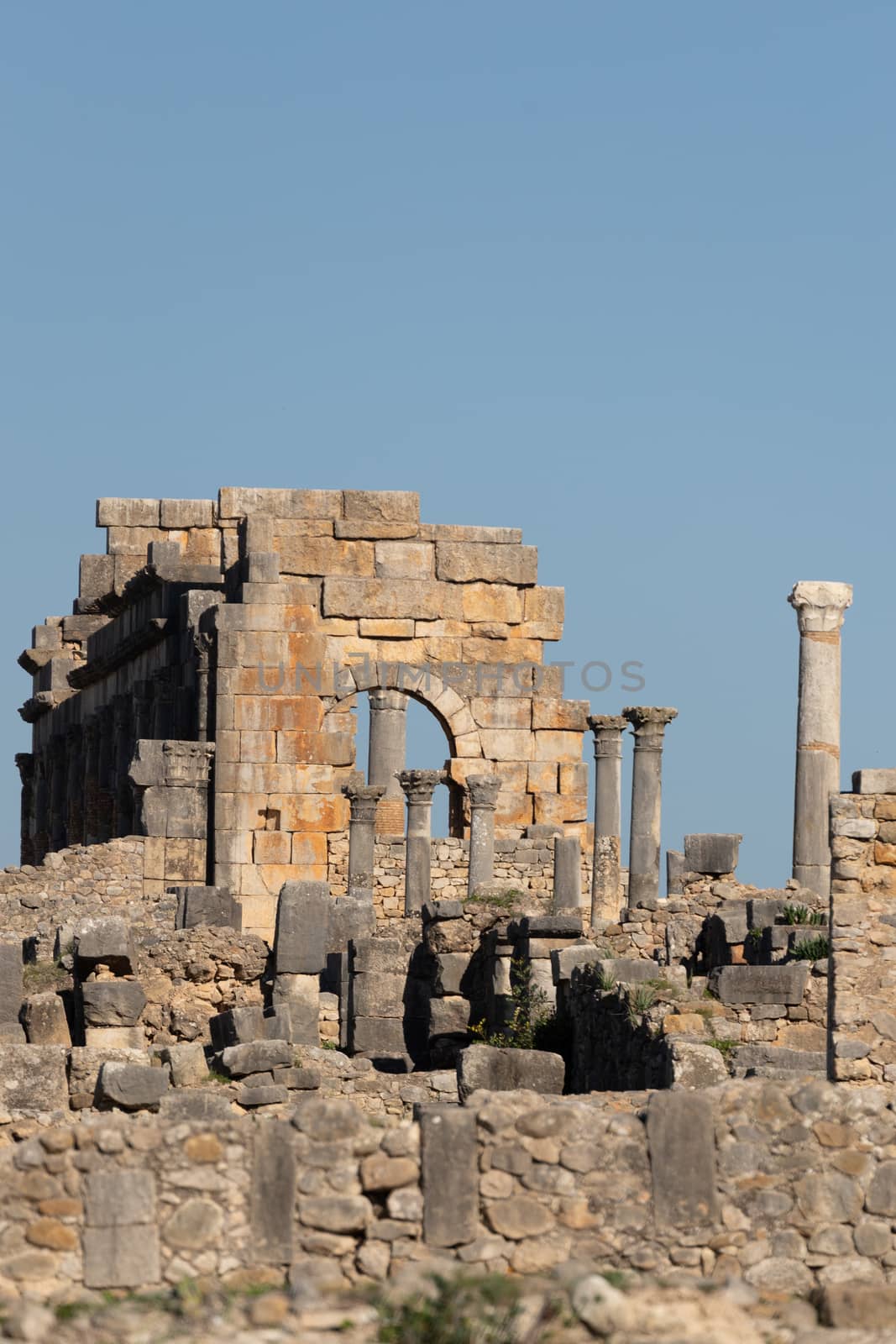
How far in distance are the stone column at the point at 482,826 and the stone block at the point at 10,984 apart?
36.8ft

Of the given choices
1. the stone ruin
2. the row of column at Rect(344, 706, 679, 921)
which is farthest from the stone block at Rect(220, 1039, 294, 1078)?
the row of column at Rect(344, 706, 679, 921)

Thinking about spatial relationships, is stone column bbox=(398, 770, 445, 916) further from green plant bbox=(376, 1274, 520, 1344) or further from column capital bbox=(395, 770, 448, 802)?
green plant bbox=(376, 1274, 520, 1344)

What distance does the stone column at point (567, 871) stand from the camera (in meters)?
26.3

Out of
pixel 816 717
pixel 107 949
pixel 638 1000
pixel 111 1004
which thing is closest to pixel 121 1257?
pixel 638 1000

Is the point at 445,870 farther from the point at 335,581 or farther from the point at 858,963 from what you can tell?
the point at 858,963

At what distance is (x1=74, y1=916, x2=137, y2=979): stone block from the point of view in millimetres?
17172

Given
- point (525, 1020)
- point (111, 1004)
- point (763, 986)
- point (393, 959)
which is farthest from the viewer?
point (393, 959)

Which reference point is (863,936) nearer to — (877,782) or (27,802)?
(877,782)

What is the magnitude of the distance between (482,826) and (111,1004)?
11.8 metres

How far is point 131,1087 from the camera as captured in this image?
13.2 m

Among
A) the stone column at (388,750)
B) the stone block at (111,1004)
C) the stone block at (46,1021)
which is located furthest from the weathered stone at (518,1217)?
the stone column at (388,750)

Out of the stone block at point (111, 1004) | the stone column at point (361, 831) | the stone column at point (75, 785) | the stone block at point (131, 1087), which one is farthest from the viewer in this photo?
the stone column at point (75, 785)

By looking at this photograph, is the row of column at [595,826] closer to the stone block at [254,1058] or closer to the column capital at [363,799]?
the column capital at [363,799]

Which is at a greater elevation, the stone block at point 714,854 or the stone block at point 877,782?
the stone block at point 877,782
